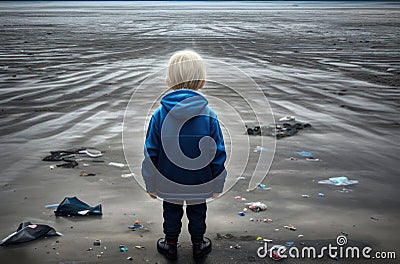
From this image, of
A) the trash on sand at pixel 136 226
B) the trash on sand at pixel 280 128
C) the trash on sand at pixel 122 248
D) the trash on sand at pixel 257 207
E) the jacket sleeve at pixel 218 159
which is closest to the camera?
the jacket sleeve at pixel 218 159

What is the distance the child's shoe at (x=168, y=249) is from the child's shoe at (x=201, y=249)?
158 mm

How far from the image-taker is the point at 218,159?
13.2ft

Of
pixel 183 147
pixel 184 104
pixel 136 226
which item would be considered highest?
pixel 184 104

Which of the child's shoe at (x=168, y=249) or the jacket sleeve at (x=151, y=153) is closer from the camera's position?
the jacket sleeve at (x=151, y=153)

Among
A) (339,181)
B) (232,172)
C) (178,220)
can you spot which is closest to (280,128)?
(232,172)

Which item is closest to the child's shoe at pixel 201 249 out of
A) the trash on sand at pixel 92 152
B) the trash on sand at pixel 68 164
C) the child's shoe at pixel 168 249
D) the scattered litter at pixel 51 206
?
the child's shoe at pixel 168 249

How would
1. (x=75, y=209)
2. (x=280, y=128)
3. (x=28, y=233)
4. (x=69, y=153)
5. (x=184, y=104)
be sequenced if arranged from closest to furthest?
(x=184, y=104)
(x=28, y=233)
(x=75, y=209)
(x=69, y=153)
(x=280, y=128)

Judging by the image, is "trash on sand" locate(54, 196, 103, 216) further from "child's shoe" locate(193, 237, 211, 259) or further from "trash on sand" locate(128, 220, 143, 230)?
"child's shoe" locate(193, 237, 211, 259)

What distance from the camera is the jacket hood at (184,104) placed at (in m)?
3.89

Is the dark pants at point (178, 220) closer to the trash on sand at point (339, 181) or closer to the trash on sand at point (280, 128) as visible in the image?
the trash on sand at point (339, 181)

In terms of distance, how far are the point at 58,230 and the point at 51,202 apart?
696 millimetres

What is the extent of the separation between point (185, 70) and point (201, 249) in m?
1.48

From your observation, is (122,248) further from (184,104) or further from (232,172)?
(232,172)

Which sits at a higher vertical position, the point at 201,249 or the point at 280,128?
the point at 201,249
